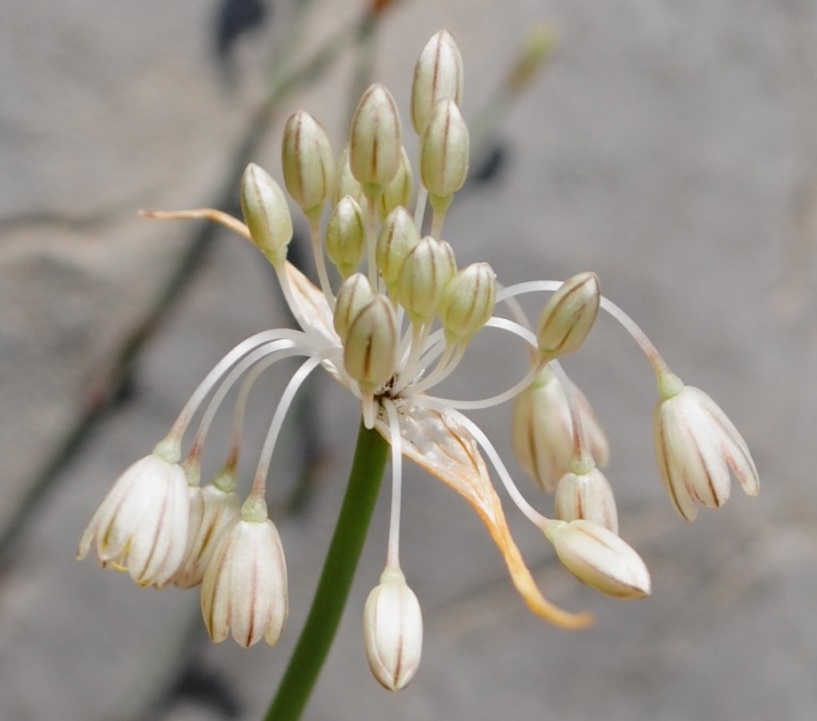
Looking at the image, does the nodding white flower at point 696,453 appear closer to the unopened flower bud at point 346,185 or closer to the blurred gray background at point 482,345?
the unopened flower bud at point 346,185

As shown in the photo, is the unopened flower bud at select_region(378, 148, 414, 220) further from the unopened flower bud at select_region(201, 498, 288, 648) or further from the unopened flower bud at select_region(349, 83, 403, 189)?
the unopened flower bud at select_region(201, 498, 288, 648)

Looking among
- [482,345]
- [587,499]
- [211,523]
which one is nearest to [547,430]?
[587,499]

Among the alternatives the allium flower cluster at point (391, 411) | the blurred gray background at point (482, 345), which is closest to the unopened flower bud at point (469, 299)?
the allium flower cluster at point (391, 411)

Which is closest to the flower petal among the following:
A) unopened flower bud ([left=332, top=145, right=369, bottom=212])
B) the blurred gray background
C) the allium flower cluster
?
the allium flower cluster

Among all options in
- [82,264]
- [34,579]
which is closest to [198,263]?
[82,264]

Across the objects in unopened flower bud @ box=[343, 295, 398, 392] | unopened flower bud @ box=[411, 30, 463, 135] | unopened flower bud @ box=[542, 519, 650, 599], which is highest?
unopened flower bud @ box=[411, 30, 463, 135]

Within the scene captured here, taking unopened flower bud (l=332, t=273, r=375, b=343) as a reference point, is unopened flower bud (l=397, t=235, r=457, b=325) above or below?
above
